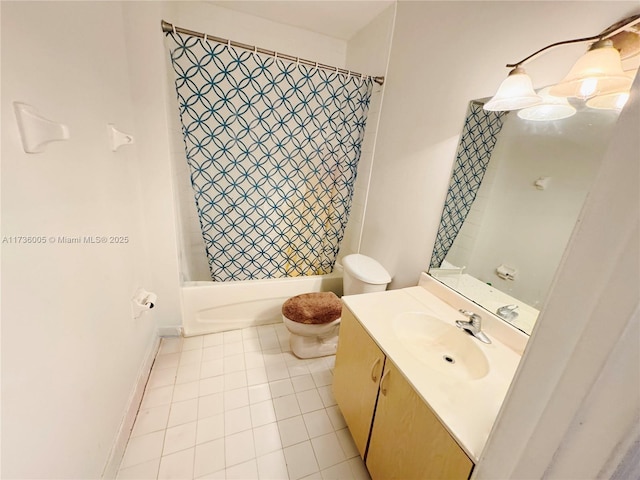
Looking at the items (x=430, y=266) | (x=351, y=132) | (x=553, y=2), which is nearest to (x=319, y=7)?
(x=351, y=132)

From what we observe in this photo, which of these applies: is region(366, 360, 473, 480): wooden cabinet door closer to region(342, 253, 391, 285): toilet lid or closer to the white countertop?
the white countertop

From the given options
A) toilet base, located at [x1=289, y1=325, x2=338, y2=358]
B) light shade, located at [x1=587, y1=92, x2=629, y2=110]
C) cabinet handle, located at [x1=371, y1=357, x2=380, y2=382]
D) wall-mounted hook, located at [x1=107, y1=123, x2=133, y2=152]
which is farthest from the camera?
toilet base, located at [x1=289, y1=325, x2=338, y2=358]

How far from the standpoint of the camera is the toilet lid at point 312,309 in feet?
5.29

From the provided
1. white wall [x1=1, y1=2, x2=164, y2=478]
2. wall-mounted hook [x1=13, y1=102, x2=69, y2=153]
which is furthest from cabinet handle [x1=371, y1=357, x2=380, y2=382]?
wall-mounted hook [x1=13, y1=102, x2=69, y2=153]

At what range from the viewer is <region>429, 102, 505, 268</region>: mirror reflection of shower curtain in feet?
3.68

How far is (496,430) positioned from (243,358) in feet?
5.40

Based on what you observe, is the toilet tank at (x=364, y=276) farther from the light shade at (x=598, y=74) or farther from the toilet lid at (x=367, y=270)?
the light shade at (x=598, y=74)

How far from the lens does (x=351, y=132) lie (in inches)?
71.2

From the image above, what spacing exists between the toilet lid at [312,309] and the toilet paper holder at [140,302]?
2.53ft

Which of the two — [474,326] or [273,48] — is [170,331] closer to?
[474,326]

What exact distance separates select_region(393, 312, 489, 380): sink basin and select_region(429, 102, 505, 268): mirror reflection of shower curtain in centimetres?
39

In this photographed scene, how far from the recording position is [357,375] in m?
1.10

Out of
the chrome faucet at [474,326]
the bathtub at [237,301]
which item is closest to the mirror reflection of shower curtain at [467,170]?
the chrome faucet at [474,326]

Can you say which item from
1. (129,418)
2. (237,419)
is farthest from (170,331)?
(237,419)
